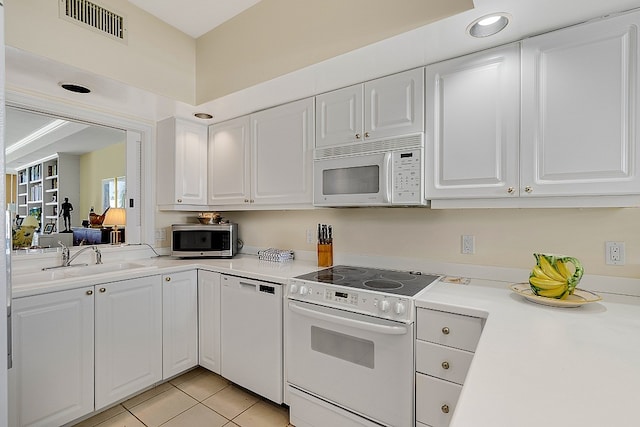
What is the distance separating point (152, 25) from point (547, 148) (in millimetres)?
2710

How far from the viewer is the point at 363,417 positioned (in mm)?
1585

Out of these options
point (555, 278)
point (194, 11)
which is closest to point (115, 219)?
point (194, 11)

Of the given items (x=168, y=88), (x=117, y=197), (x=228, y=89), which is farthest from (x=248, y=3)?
(x=117, y=197)

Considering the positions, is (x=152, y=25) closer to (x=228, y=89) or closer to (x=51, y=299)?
(x=228, y=89)

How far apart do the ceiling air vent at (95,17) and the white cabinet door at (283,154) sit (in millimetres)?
1034

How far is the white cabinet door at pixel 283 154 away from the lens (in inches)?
88.6

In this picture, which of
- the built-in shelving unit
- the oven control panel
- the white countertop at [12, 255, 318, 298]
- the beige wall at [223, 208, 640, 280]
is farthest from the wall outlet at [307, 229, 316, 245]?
the built-in shelving unit

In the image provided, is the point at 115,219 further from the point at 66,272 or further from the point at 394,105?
the point at 394,105

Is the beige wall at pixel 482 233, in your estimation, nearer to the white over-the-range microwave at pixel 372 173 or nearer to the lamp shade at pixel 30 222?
the white over-the-range microwave at pixel 372 173

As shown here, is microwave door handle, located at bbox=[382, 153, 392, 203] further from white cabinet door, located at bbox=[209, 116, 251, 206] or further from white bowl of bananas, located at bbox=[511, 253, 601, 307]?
white cabinet door, located at bbox=[209, 116, 251, 206]

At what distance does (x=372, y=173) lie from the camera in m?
1.91

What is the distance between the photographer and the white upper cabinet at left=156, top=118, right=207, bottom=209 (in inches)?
105

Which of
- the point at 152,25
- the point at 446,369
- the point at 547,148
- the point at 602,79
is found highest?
the point at 152,25

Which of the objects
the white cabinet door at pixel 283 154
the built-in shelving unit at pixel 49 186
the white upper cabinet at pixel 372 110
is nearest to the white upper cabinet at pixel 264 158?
the white cabinet door at pixel 283 154
